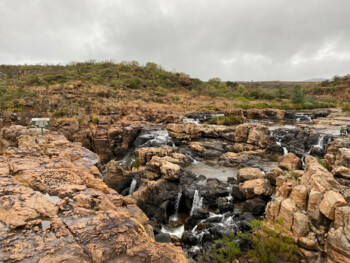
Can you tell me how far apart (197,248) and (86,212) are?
5636 millimetres

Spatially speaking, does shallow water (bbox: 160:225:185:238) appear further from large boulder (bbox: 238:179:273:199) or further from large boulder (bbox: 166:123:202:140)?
large boulder (bbox: 166:123:202:140)

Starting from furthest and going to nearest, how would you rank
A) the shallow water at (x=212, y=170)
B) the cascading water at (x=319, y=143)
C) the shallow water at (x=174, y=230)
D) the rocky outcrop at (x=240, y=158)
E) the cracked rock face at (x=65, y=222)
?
the cascading water at (x=319, y=143)
the rocky outcrop at (x=240, y=158)
the shallow water at (x=212, y=170)
the shallow water at (x=174, y=230)
the cracked rock face at (x=65, y=222)

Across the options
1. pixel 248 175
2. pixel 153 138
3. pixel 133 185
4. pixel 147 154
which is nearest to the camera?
pixel 248 175

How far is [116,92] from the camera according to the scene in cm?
3831

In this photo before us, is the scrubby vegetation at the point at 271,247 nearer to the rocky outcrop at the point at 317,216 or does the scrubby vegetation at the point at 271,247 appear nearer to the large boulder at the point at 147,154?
the rocky outcrop at the point at 317,216

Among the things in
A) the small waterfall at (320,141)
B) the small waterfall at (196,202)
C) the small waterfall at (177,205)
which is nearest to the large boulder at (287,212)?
the small waterfall at (196,202)

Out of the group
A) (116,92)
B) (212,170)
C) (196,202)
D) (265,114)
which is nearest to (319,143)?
(212,170)

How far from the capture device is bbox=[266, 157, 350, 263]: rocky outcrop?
4832 millimetres

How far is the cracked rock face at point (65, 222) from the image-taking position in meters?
3.01

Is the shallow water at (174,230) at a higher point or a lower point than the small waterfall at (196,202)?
lower

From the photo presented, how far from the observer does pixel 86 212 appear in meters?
3.98

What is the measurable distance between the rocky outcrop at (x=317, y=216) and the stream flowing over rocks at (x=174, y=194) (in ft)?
0.08

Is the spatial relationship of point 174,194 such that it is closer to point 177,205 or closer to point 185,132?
point 177,205

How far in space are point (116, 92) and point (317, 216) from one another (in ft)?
121
